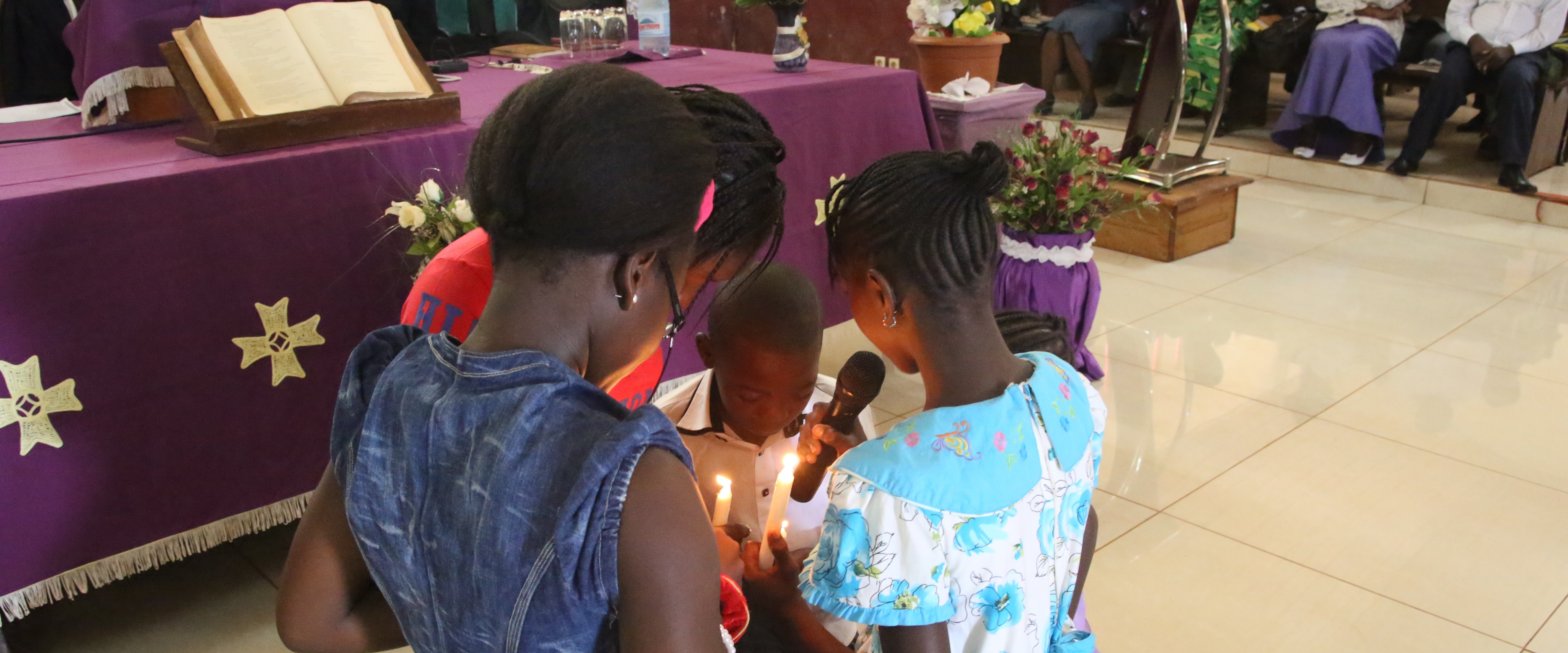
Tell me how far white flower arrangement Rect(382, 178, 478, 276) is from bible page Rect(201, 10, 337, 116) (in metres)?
0.27

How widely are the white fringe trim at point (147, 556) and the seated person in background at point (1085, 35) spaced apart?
19.0ft

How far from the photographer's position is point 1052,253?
122 inches

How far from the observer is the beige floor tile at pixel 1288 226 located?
484 centimetres

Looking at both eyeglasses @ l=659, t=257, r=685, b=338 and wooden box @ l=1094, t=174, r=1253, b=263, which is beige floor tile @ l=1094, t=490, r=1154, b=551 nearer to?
eyeglasses @ l=659, t=257, r=685, b=338

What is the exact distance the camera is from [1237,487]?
2709 mm

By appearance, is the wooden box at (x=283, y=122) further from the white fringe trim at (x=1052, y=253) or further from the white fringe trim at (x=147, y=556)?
the white fringe trim at (x=1052, y=253)

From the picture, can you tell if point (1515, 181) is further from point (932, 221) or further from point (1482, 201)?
point (932, 221)

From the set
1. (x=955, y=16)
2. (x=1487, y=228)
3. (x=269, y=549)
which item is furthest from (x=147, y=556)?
(x=1487, y=228)

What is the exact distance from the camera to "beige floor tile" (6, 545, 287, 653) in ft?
7.02

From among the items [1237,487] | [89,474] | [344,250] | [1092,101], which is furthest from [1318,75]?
[89,474]

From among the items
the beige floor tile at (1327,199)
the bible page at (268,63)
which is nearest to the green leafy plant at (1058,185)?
the bible page at (268,63)

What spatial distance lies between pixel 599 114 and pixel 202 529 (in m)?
1.54

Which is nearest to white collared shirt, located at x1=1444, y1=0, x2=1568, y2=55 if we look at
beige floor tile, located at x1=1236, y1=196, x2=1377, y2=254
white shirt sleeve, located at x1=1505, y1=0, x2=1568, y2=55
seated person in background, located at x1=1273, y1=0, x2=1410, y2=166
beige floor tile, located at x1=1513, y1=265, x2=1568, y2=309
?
white shirt sleeve, located at x1=1505, y1=0, x2=1568, y2=55

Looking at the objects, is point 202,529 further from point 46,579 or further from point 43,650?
point 43,650
